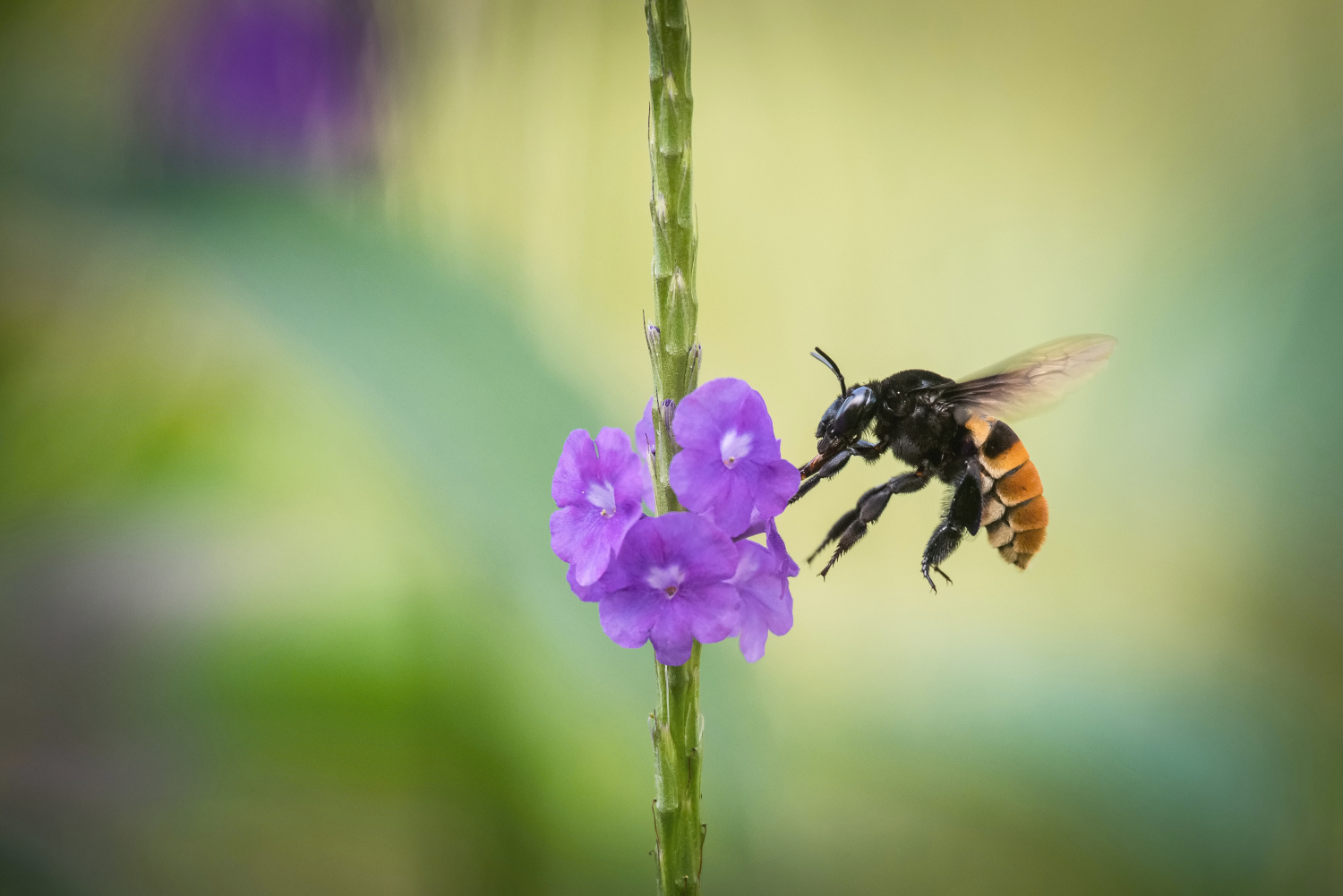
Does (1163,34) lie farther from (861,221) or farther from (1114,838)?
(1114,838)

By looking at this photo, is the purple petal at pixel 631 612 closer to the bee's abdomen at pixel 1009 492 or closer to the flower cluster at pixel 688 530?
the flower cluster at pixel 688 530

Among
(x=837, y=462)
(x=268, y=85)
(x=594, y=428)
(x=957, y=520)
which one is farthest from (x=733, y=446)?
(x=268, y=85)

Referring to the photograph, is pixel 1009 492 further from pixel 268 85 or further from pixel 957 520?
pixel 268 85

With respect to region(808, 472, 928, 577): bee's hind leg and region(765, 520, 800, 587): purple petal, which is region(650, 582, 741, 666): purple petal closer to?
region(765, 520, 800, 587): purple petal

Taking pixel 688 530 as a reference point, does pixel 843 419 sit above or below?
above

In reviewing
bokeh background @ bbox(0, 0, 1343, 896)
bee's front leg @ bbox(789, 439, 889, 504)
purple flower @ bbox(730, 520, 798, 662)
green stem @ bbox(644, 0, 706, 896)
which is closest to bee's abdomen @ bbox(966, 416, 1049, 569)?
bee's front leg @ bbox(789, 439, 889, 504)

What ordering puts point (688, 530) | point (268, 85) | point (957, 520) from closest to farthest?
point (688, 530) → point (957, 520) → point (268, 85)
